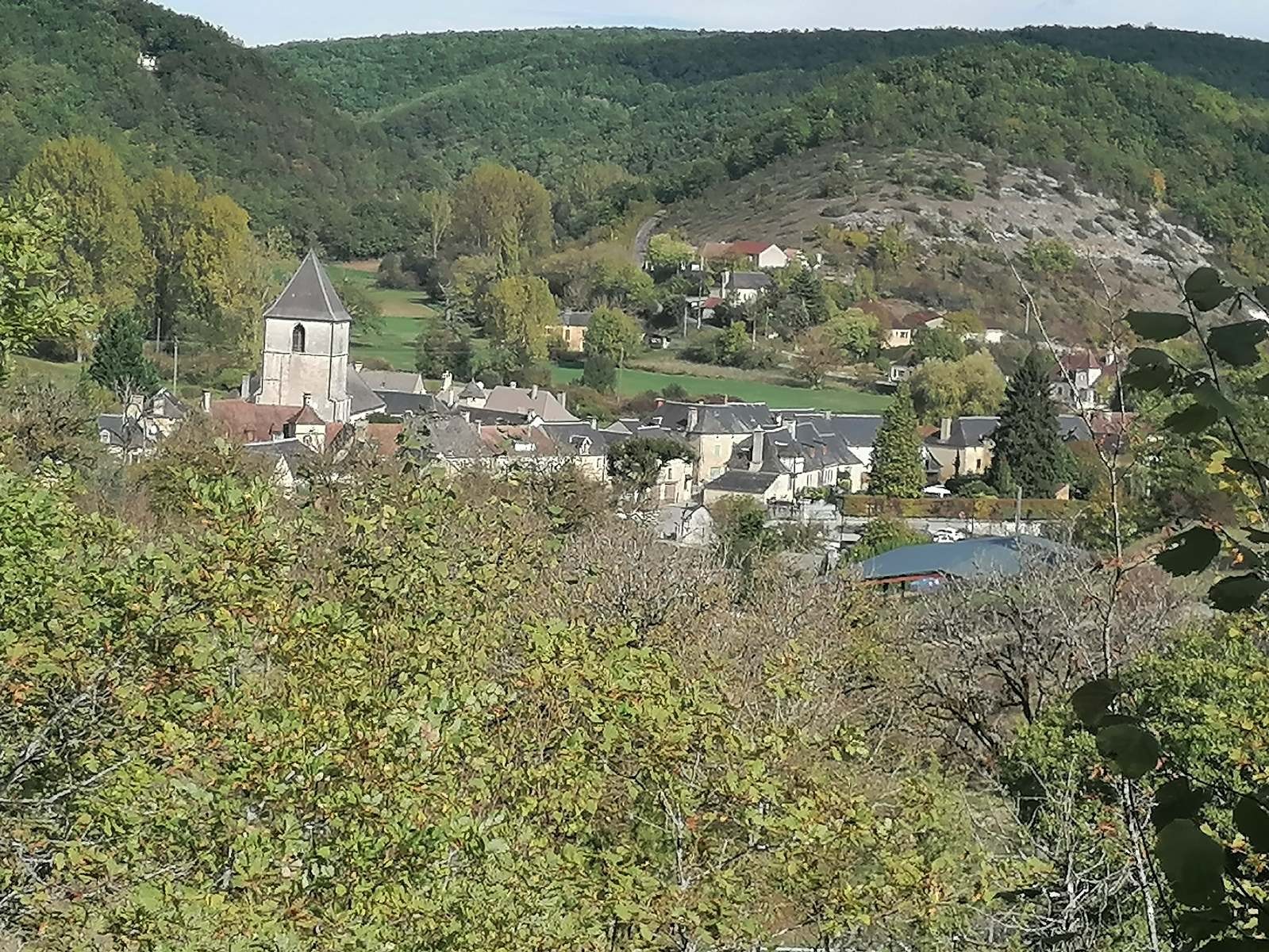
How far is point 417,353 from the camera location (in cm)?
6725

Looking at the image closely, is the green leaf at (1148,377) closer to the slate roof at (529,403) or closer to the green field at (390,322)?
the slate roof at (529,403)

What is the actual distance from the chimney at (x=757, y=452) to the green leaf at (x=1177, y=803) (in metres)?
45.3

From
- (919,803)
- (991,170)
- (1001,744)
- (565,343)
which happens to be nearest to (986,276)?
(991,170)

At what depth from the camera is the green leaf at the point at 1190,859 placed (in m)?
1.85

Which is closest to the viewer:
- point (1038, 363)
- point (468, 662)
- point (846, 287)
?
point (468, 662)

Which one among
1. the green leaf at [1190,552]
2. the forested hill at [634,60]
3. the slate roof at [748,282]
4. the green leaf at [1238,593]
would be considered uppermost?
the forested hill at [634,60]

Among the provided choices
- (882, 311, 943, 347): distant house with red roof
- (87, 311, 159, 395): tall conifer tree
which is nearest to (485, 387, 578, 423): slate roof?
(87, 311, 159, 395): tall conifer tree

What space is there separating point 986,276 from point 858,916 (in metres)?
83.6

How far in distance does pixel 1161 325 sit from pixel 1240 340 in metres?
0.11

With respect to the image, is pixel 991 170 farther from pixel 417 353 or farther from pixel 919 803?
pixel 919 803

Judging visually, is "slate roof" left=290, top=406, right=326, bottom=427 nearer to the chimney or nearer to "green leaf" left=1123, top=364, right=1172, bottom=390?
the chimney

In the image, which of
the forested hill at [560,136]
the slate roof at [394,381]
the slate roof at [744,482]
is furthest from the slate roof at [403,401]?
the forested hill at [560,136]

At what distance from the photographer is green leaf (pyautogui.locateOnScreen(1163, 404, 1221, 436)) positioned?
195 cm

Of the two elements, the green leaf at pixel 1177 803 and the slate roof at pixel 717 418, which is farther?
the slate roof at pixel 717 418
